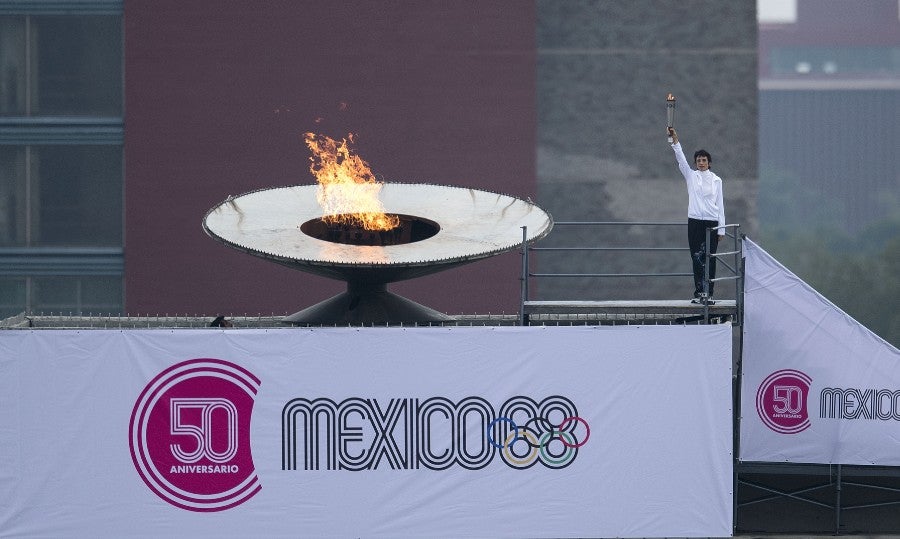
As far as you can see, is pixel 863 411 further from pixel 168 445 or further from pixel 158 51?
pixel 158 51

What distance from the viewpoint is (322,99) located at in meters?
35.6

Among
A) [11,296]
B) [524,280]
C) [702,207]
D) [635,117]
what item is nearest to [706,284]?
[702,207]

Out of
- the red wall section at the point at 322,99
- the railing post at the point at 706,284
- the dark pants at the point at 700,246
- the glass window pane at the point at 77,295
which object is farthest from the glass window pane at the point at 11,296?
the railing post at the point at 706,284

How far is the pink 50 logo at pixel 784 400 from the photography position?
18188 mm

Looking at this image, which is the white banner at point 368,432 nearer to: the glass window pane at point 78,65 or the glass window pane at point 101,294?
the glass window pane at point 101,294

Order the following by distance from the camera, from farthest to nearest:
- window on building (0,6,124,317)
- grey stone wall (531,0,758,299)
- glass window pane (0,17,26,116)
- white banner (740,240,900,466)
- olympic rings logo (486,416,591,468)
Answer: glass window pane (0,17,26,116)
grey stone wall (531,0,758,299)
window on building (0,6,124,317)
white banner (740,240,900,466)
olympic rings logo (486,416,591,468)

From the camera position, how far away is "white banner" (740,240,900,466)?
59.4 feet

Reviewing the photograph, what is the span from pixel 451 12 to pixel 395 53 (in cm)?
186

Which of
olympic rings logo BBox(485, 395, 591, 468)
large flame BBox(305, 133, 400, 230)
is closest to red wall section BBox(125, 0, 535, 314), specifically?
large flame BBox(305, 133, 400, 230)

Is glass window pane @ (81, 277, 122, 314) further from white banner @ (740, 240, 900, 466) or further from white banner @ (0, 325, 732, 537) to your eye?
white banner @ (740, 240, 900, 466)

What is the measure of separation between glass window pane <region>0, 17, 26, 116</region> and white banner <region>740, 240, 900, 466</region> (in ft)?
84.8

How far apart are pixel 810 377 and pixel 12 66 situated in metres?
27.1

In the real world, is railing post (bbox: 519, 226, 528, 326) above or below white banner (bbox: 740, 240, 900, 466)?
above

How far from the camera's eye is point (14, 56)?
1491 inches
